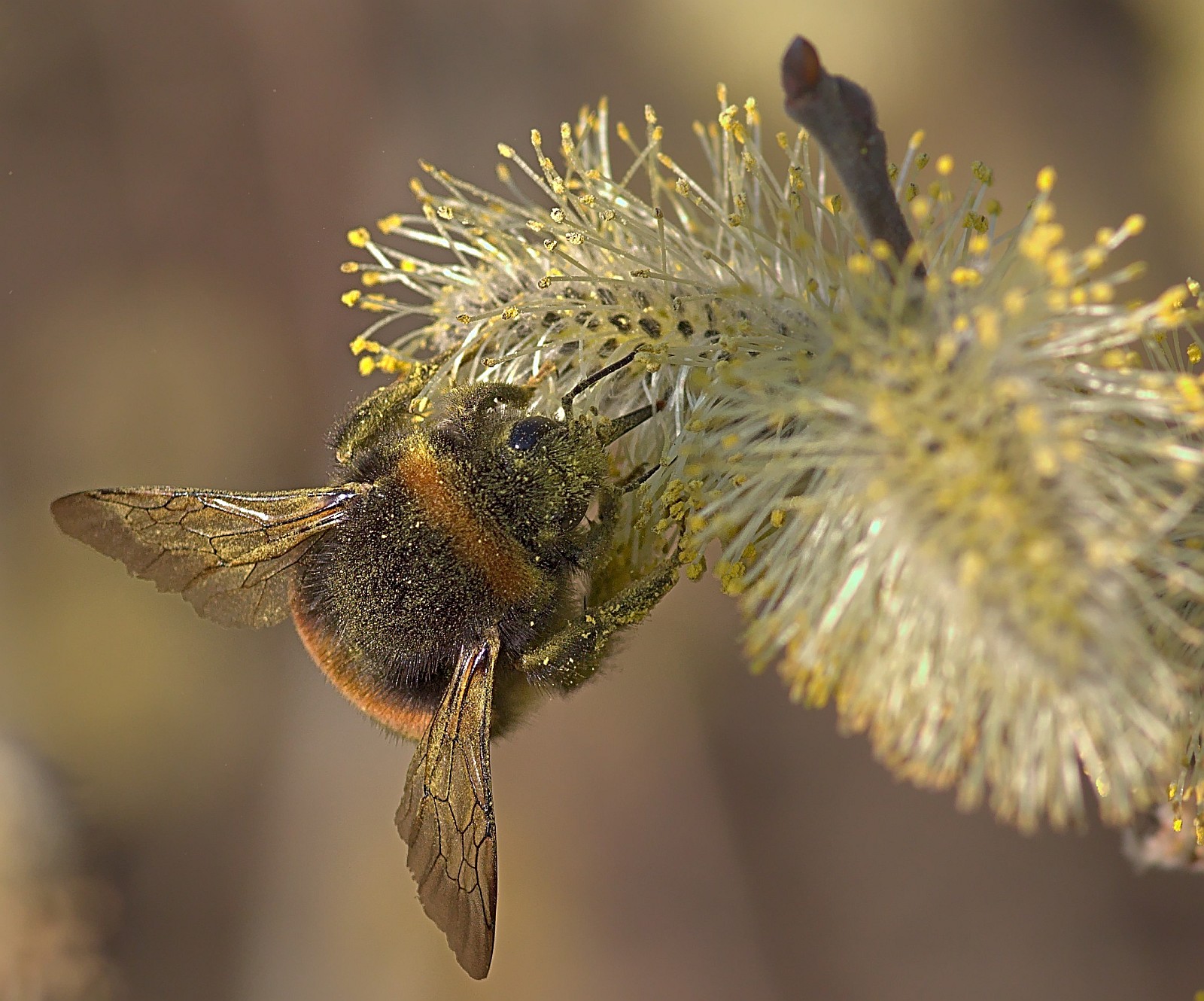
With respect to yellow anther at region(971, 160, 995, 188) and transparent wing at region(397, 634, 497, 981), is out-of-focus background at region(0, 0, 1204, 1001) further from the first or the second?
transparent wing at region(397, 634, 497, 981)

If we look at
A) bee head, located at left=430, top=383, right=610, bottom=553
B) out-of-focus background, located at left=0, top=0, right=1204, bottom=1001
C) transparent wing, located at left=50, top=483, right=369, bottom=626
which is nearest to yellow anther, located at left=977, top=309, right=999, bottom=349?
bee head, located at left=430, top=383, right=610, bottom=553

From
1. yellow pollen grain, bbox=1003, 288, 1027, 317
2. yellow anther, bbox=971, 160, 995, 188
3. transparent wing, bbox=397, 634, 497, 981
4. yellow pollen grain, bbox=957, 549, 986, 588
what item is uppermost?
yellow anther, bbox=971, 160, 995, 188

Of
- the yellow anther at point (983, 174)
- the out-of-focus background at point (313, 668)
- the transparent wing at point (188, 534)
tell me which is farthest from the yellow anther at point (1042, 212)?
the out-of-focus background at point (313, 668)

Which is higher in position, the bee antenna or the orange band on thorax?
the bee antenna

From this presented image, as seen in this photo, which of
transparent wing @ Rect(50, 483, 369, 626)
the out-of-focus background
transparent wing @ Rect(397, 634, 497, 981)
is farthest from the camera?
the out-of-focus background

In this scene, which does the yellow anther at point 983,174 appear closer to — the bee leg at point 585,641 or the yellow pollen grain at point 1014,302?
the yellow pollen grain at point 1014,302

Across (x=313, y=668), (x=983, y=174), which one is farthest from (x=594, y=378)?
(x=313, y=668)
